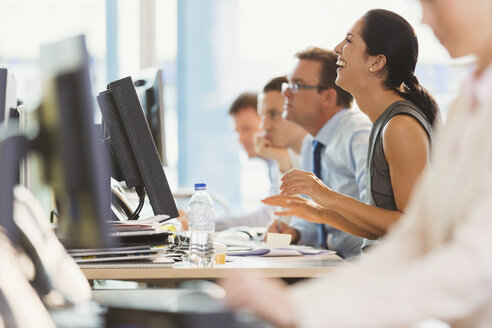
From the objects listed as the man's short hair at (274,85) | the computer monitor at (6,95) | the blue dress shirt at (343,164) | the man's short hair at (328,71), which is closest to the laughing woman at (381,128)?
the blue dress shirt at (343,164)

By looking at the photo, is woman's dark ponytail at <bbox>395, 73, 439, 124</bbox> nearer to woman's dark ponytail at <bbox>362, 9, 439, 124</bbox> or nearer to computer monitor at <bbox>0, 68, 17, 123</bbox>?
woman's dark ponytail at <bbox>362, 9, 439, 124</bbox>

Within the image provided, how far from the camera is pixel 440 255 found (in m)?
0.82

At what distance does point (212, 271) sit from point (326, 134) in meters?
1.46

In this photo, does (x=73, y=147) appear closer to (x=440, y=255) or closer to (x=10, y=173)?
(x=10, y=173)

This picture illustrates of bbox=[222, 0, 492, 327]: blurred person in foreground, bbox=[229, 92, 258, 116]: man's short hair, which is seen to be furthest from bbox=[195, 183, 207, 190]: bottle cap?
bbox=[229, 92, 258, 116]: man's short hair

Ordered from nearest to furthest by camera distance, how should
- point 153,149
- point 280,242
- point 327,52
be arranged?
point 153,149, point 280,242, point 327,52

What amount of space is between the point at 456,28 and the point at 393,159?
3.96 feet

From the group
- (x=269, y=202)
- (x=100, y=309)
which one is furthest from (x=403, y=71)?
(x=100, y=309)

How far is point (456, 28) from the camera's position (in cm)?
93

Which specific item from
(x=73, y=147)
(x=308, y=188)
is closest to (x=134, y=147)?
(x=308, y=188)

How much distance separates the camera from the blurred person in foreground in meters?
0.81

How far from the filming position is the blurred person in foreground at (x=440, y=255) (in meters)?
0.81

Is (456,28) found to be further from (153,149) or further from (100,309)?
(153,149)

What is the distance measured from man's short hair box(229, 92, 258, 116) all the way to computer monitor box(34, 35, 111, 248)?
3.56 meters
